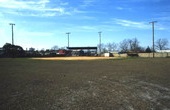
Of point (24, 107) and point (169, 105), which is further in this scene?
point (169, 105)

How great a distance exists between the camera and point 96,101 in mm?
10891

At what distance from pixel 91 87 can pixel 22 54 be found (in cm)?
6817

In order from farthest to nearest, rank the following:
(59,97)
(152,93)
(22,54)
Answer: (22,54) < (152,93) < (59,97)

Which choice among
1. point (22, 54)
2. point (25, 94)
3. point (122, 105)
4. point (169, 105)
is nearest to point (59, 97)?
point (25, 94)

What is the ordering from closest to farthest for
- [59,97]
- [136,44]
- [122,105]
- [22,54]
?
[122,105], [59,97], [22,54], [136,44]

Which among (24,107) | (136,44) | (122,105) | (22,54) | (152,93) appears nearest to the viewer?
(24,107)

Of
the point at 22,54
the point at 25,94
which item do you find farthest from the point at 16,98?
the point at 22,54

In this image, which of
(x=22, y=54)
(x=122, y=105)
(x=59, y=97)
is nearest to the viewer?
(x=122, y=105)

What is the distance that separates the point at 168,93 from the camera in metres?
13.0

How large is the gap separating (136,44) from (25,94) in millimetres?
190588

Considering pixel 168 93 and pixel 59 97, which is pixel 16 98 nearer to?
pixel 59 97

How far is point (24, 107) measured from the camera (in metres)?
9.66

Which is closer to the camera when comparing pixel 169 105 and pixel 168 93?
pixel 169 105

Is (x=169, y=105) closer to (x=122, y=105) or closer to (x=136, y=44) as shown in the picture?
(x=122, y=105)
